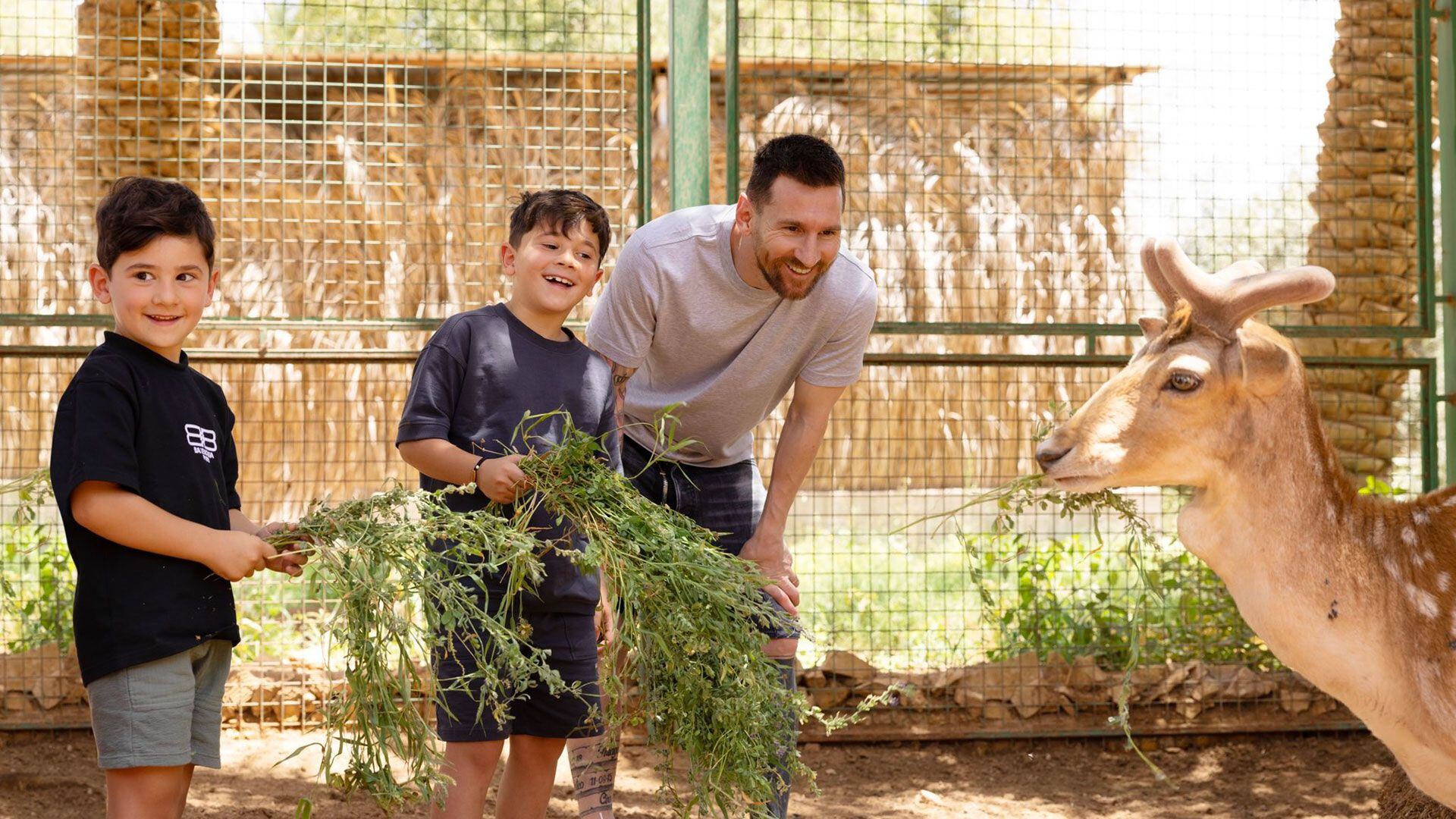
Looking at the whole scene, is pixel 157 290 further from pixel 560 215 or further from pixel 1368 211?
pixel 1368 211

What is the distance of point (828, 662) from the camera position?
6.36 metres

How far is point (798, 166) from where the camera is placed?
3898 millimetres

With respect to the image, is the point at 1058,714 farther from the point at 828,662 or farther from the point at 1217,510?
the point at 1217,510

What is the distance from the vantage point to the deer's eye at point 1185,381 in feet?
12.5

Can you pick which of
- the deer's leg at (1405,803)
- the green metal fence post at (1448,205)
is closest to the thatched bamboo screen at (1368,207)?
the green metal fence post at (1448,205)

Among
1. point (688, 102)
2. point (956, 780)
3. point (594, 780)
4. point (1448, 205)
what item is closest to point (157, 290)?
point (594, 780)

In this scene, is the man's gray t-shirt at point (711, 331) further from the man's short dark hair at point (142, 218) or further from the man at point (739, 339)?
the man's short dark hair at point (142, 218)

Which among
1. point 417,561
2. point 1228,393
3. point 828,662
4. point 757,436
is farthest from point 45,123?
point 1228,393

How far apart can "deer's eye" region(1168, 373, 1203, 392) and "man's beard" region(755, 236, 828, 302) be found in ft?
3.38

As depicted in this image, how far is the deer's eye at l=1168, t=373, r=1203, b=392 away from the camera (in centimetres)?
381

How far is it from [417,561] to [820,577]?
6.29 metres

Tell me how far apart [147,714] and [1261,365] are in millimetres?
2966

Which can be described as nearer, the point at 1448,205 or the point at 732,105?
the point at 732,105

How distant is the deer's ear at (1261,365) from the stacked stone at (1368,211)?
3.27m
